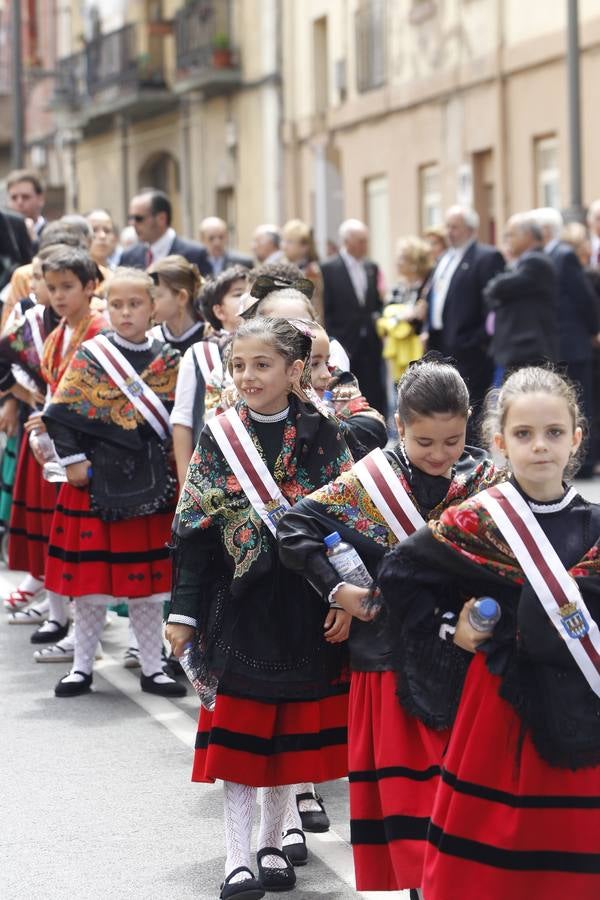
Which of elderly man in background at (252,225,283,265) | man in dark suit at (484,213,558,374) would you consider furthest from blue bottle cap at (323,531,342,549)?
elderly man in background at (252,225,283,265)

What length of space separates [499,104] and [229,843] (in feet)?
65.7

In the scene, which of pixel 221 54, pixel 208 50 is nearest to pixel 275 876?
pixel 221 54

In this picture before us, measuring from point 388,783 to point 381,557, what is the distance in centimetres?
57

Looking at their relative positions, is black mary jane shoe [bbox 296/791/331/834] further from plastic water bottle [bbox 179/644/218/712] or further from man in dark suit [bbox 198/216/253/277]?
man in dark suit [bbox 198/216/253/277]

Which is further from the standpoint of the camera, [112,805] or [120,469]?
[120,469]

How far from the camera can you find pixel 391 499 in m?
4.88

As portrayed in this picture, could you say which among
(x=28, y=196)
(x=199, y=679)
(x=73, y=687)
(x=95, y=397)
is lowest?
(x=73, y=687)

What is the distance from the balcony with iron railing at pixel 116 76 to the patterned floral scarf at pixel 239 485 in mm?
31975

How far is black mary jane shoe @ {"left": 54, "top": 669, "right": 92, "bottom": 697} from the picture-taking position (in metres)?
8.07

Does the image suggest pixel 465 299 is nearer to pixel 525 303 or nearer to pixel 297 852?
pixel 525 303

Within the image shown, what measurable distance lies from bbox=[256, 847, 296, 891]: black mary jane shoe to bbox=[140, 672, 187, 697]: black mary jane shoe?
8.75ft

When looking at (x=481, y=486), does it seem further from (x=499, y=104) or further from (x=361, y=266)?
(x=499, y=104)

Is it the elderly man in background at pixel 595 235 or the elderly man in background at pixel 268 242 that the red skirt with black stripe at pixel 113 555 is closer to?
the elderly man in background at pixel 268 242

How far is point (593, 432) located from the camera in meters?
15.9
